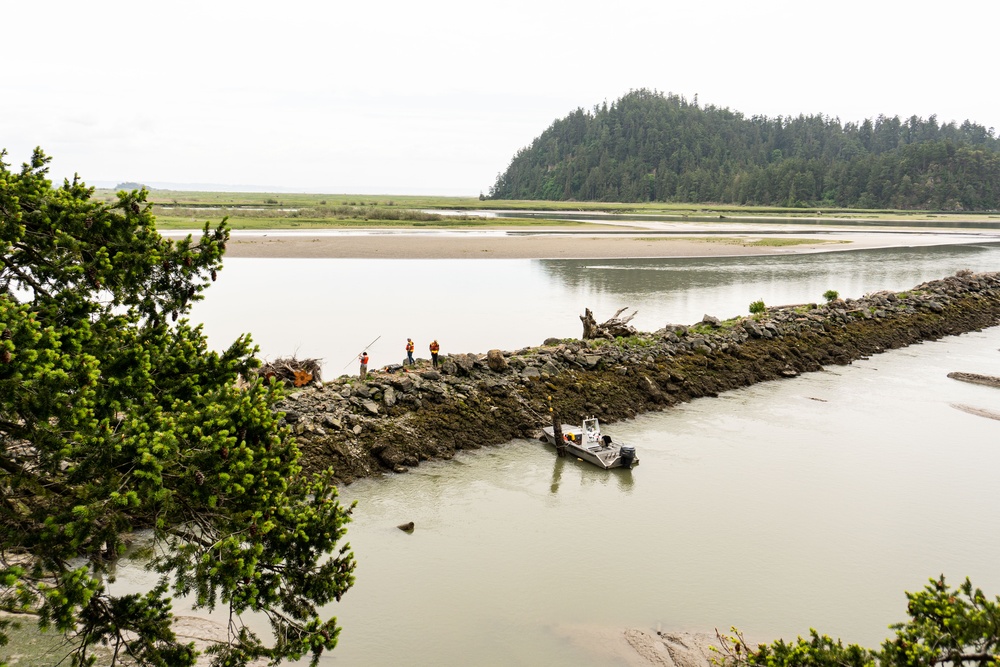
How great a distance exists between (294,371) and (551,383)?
862 cm

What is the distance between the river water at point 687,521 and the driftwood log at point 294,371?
383 centimetres

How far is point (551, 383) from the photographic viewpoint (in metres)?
25.4

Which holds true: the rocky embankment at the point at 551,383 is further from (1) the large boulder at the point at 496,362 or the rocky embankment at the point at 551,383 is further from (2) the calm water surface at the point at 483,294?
(2) the calm water surface at the point at 483,294

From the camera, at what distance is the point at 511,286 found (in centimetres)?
5228

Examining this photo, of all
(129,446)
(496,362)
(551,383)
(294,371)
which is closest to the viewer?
(129,446)

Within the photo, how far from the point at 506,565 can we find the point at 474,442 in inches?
263

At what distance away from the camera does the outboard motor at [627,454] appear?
21188mm

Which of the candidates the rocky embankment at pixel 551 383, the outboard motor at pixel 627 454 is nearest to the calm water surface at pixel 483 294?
the rocky embankment at pixel 551 383

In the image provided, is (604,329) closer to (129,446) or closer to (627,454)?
(627,454)

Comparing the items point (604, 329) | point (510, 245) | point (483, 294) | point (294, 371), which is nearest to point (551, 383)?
point (604, 329)

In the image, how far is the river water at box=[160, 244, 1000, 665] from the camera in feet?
46.7

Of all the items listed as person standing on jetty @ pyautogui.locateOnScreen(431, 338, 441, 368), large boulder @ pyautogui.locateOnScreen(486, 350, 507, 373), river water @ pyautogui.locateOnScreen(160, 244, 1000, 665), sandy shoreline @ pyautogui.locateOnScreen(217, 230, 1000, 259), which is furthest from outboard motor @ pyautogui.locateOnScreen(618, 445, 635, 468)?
sandy shoreline @ pyautogui.locateOnScreen(217, 230, 1000, 259)

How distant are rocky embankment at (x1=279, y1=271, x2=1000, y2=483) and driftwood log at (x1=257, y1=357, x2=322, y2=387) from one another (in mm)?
717


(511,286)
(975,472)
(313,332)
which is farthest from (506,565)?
(511,286)
